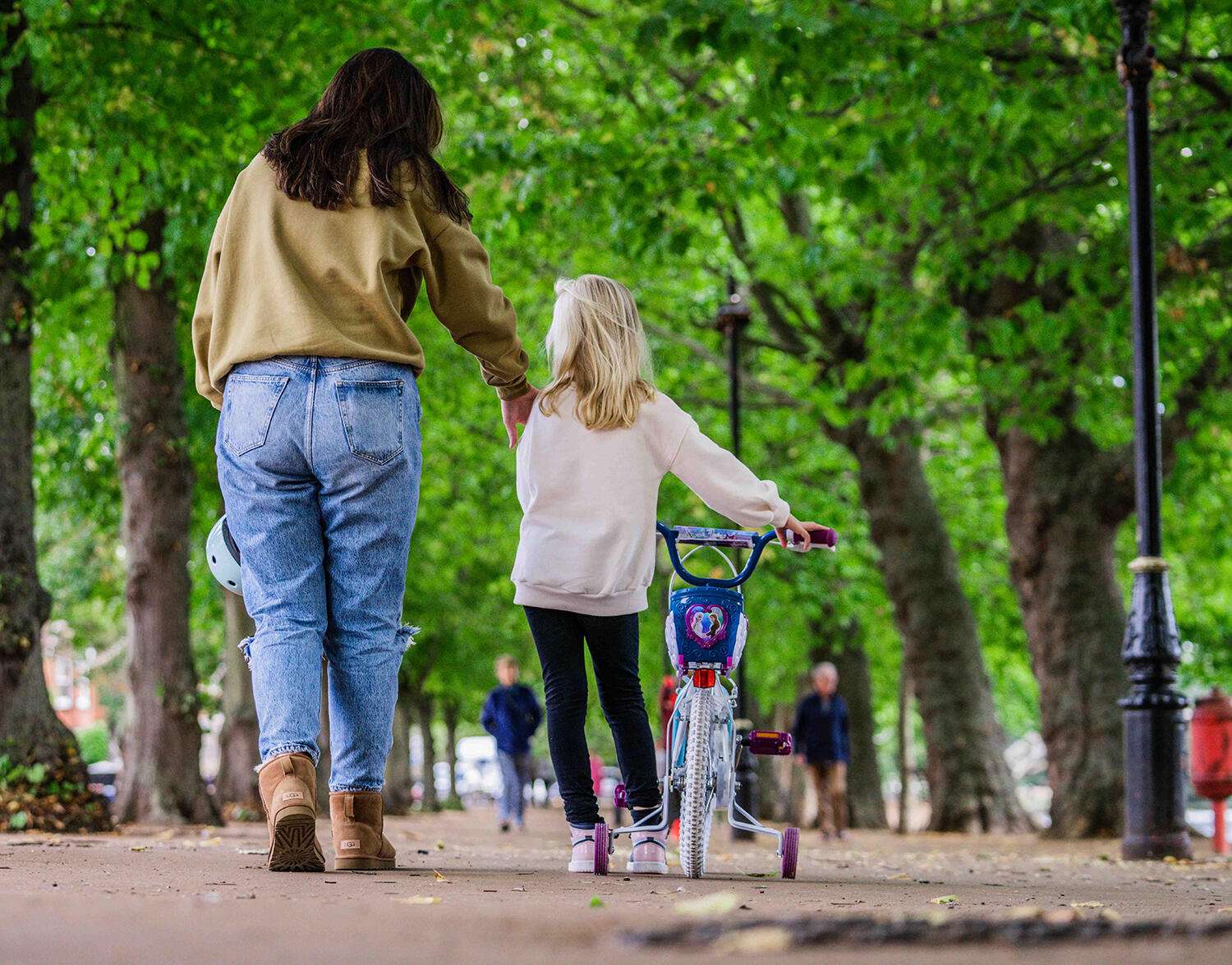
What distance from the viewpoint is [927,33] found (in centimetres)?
1038

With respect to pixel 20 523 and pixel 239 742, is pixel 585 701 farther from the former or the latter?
pixel 239 742

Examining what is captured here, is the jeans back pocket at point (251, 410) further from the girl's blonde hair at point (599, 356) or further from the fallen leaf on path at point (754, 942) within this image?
the fallen leaf on path at point (754, 942)

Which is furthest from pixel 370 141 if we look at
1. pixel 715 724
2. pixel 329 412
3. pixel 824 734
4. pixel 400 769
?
pixel 400 769

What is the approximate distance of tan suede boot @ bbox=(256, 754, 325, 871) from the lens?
434 centimetres

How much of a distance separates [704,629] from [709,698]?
25 cm

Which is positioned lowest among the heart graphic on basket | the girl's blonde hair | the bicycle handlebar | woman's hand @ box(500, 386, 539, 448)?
the heart graphic on basket

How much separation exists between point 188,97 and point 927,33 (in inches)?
203

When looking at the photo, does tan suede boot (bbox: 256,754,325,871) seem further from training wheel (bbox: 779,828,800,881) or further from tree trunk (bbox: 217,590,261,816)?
tree trunk (bbox: 217,590,261,816)

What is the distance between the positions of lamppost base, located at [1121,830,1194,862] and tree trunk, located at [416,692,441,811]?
26.8 meters

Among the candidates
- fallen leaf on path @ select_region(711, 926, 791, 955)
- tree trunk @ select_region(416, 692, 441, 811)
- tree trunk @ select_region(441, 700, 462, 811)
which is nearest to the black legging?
fallen leaf on path @ select_region(711, 926, 791, 955)

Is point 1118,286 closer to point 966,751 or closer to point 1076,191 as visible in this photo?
point 1076,191

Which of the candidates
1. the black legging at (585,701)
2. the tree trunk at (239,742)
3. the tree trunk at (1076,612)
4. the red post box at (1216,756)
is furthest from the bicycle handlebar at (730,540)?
the tree trunk at (239,742)

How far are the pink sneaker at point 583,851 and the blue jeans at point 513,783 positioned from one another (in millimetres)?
12812

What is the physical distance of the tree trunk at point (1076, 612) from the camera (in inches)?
586
